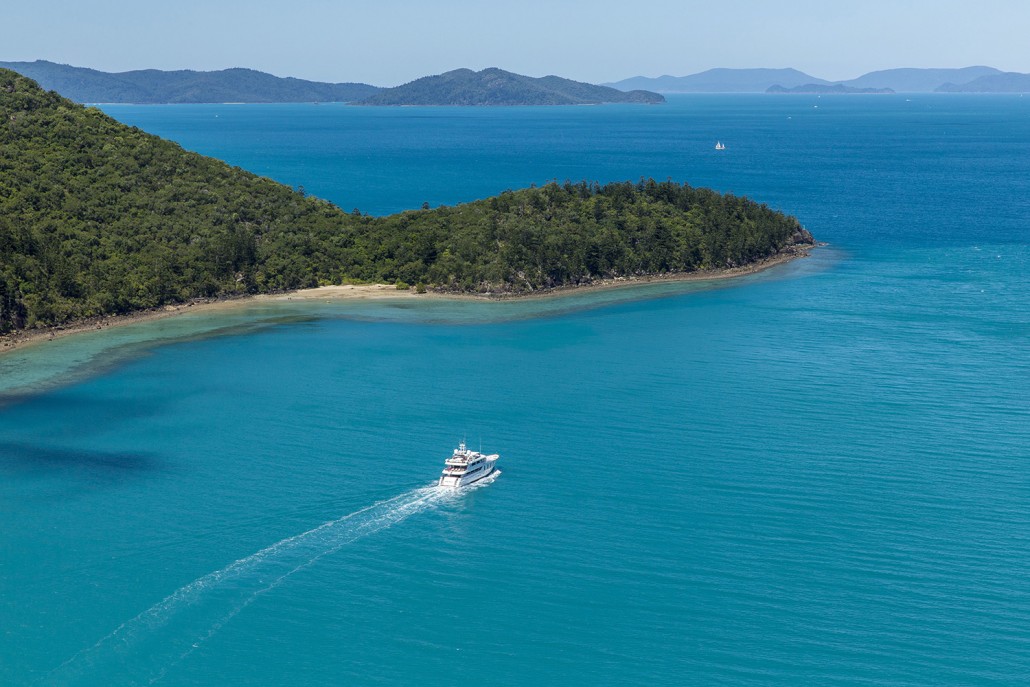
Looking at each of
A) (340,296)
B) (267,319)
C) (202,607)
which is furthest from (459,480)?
(340,296)

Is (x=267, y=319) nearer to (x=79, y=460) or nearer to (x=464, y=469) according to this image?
(x=79, y=460)

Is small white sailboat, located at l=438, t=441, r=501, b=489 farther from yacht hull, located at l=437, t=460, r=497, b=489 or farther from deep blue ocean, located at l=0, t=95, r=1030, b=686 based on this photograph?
deep blue ocean, located at l=0, t=95, r=1030, b=686

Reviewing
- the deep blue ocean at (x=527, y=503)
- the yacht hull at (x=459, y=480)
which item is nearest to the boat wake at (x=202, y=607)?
the deep blue ocean at (x=527, y=503)

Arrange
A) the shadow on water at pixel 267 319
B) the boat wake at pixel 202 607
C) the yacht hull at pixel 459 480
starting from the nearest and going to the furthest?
the boat wake at pixel 202 607 → the yacht hull at pixel 459 480 → the shadow on water at pixel 267 319

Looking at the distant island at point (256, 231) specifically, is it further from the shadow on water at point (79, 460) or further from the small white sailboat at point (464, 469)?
the small white sailboat at point (464, 469)

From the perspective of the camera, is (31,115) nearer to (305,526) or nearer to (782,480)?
(305,526)

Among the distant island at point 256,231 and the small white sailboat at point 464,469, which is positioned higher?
the distant island at point 256,231
